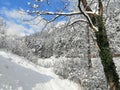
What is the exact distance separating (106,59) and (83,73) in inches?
384

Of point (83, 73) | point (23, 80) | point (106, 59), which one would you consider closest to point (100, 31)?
point (106, 59)

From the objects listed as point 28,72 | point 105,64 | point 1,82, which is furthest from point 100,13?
point 28,72

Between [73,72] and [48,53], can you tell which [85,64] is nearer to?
[73,72]

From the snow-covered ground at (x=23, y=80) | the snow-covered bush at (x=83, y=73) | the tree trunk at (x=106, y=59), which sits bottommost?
the snow-covered bush at (x=83, y=73)

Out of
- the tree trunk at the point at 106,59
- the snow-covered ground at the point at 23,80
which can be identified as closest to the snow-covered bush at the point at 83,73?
the snow-covered ground at the point at 23,80

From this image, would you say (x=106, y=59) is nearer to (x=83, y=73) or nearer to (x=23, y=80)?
(x=23, y=80)

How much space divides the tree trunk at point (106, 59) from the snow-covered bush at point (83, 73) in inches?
308

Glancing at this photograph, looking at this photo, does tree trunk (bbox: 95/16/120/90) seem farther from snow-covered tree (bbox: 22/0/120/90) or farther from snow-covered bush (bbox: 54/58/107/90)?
snow-covered bush (bbox: 54/58/107/90)

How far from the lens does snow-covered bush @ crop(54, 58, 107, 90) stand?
17.1 meters

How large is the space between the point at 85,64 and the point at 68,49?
3.54 meters

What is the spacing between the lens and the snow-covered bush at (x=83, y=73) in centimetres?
1714

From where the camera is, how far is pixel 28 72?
14.9 metres

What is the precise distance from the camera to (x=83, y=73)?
739 inches

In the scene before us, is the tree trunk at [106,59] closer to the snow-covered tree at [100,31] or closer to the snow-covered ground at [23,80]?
the snow-covered tree at [100,31]
